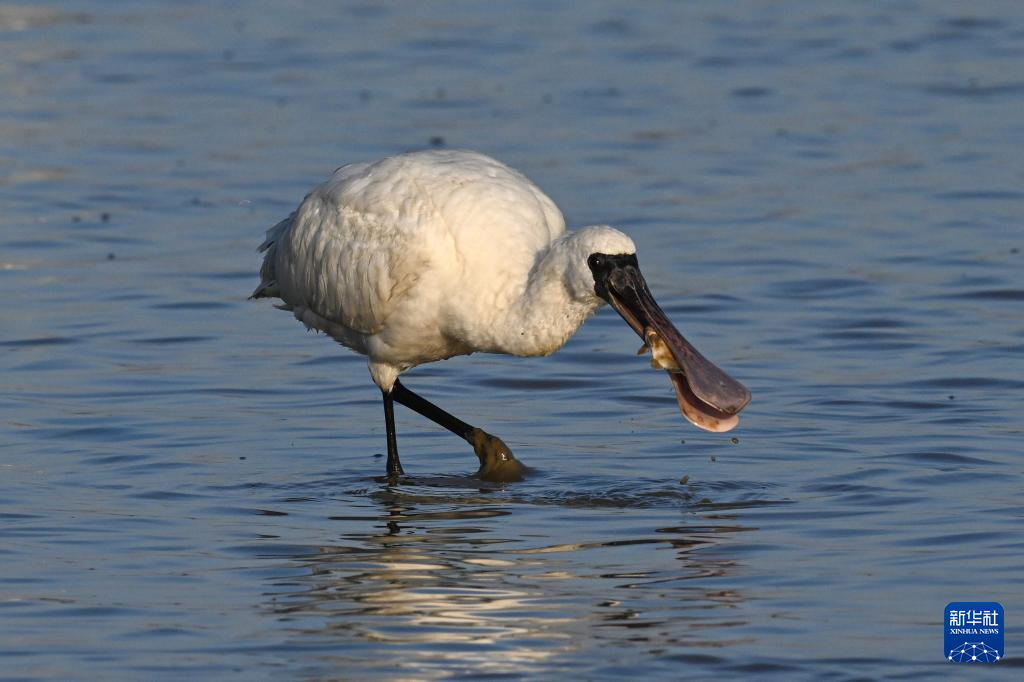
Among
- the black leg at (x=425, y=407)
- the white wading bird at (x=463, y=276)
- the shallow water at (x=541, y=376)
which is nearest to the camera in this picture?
the shallow water at (x=541, y=376)

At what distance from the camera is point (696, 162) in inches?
712

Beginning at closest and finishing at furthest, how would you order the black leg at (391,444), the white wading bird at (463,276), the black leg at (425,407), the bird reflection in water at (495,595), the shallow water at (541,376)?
1. the bird reflection in water at (495,595)
2. the shallow water at (541,376)
3. the white wading bird at (463,276)
4. the black leg at (391,444)
5. the black leg at (425,407)

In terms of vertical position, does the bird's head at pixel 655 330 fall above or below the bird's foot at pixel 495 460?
above

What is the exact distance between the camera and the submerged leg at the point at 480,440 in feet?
33.8

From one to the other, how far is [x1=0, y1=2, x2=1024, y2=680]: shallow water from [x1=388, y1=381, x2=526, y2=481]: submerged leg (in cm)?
17

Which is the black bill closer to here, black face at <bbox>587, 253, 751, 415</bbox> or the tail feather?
black face at <bbox>587, 253, 751, 415</bbox>

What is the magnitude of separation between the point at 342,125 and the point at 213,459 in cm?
925

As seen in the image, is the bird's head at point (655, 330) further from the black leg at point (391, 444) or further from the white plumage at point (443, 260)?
the black leg at point (391, 444)

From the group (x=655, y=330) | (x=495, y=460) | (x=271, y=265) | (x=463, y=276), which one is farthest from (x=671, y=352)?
(x=271, y=265)

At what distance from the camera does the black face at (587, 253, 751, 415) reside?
9.40 meters

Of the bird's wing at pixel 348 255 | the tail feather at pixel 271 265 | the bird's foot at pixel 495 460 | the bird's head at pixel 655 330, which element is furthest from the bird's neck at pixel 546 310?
the tail feather at pixel 271 265

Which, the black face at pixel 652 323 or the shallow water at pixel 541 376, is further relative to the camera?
the black face at pixel 652 323

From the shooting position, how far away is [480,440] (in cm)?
1055

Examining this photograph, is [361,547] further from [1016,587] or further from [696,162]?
[696,162]
